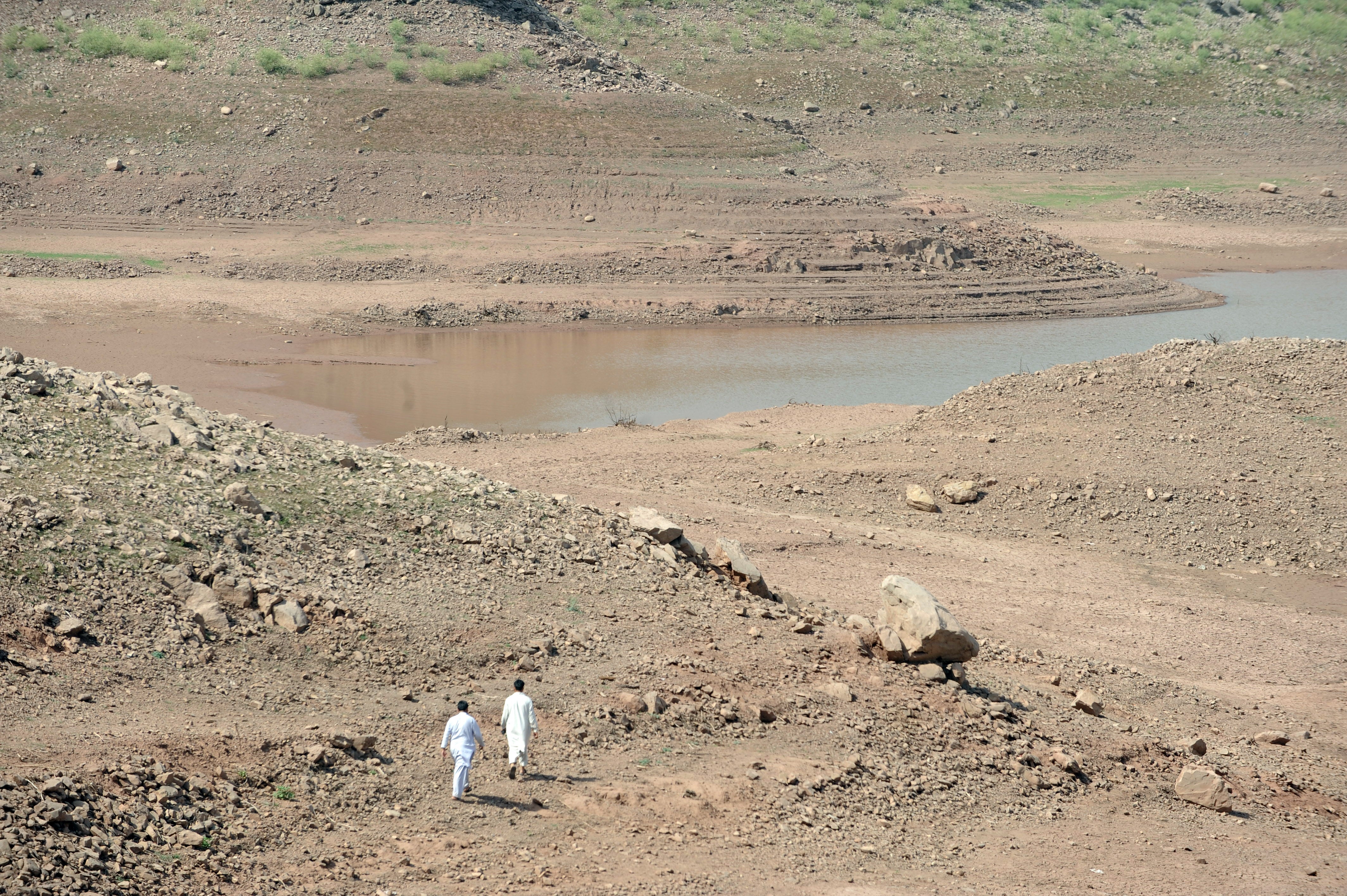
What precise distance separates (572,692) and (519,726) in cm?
118

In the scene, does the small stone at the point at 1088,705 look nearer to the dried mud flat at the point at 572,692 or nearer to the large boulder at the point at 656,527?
the dried mud flat at the point at 572,692

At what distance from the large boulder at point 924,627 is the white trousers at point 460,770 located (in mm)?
4390

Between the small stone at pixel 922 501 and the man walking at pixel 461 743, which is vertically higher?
the man walking at pixel 461 743

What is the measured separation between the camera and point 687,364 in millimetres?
27859

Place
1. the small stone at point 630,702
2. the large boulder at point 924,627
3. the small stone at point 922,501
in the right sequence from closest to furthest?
the small stone at point 630,702, the large boulder at point 924,627, the small stone at point 922,501

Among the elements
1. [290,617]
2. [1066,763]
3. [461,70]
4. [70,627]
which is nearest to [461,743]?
[290,617]

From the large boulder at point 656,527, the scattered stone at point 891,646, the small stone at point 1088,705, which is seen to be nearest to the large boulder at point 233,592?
the large boulder at point 656,527

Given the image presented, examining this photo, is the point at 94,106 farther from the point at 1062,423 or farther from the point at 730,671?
the point at 730,671

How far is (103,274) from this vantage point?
1257 inches

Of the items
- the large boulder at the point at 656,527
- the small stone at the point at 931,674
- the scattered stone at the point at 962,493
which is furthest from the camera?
the scattered stone at the point at 962,493

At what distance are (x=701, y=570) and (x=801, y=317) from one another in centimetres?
2061

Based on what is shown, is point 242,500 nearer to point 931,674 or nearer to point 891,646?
point 891,646

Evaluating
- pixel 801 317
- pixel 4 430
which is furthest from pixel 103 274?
pixel 4 430

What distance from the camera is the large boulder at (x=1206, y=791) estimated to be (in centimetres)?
980
